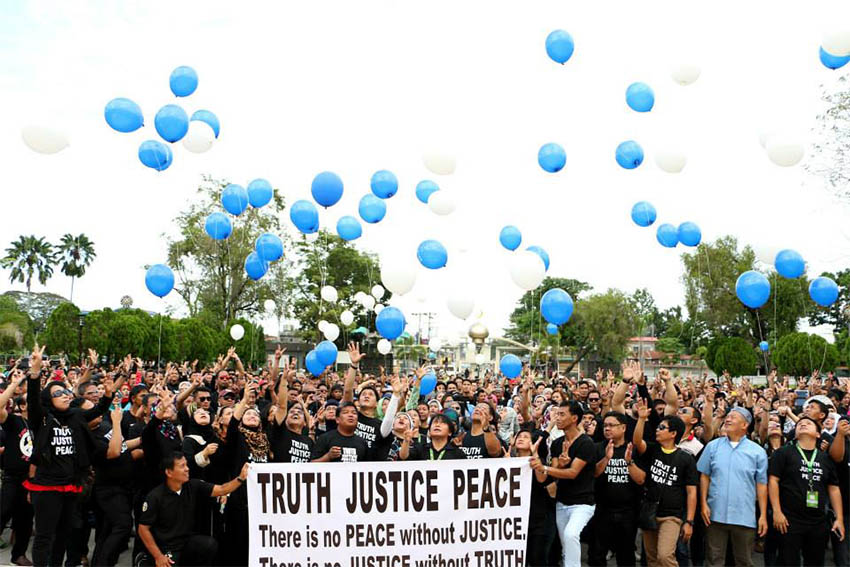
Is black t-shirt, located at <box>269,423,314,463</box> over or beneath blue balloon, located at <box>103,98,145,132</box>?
beneath

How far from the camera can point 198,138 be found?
38.2 feet

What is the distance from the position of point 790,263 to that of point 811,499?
5428 millimetres

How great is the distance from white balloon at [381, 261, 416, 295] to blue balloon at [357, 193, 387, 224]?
3.16 feet

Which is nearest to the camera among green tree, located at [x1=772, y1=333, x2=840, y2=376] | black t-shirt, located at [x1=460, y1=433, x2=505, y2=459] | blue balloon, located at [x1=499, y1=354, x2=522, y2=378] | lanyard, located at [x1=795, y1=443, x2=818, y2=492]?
lanyard, located at [x1=795, y1=443, x2=818, y2=492]

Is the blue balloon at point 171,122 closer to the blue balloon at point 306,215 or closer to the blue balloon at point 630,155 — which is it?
the blue balloon at point 306,215

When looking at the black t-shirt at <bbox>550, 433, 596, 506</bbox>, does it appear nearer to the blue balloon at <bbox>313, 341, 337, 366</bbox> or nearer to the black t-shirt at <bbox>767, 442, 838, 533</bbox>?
the black t-shirt at <bbox>767, 442, 838, 533</bbox>

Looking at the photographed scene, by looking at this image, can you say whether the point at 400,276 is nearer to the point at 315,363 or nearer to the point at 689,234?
the point at 315,363

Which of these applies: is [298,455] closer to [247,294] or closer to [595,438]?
[595,438]

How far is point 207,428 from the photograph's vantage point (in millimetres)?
7059

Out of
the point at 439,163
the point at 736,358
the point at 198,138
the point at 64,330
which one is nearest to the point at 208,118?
the point at 198,138

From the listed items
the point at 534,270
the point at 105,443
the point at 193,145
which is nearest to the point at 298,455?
the point at 105,443

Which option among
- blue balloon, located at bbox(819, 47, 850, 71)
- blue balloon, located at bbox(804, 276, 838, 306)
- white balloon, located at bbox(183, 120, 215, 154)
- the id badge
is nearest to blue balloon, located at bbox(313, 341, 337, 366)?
white balloon, located at bbox(183, 120, 215, 154)

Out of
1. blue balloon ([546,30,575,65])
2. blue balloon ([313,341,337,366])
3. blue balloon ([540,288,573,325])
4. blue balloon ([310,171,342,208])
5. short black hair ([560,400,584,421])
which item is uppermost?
blue balloon ([546,30,575,65])

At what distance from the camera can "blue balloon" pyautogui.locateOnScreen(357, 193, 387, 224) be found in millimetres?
12531
